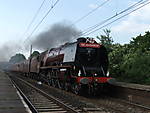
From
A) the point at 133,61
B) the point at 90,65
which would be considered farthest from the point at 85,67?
the point at 133,61

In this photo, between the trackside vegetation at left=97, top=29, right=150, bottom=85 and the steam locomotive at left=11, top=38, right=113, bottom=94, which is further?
the trackside vegetation at left=97, top=29, right=150, bottom=85

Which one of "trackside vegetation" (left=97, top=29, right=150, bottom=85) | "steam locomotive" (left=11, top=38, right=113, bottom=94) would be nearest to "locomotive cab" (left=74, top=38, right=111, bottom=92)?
"steam locomotive" (left=11, top=38, right=113, bottom=94)

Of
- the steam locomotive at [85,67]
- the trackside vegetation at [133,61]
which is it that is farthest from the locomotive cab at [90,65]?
the trackside vegetation at [133,61]

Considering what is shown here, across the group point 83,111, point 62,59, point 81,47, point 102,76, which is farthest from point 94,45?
point 83,111

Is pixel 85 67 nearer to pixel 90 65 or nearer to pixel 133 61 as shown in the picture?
pixel 90 65

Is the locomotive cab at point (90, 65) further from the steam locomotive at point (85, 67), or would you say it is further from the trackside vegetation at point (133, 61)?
the trackside vegetation at point (133, 61)

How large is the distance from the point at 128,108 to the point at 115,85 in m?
4.89

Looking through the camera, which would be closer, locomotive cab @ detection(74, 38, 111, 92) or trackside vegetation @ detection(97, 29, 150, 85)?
locomotive cab @ detection(74, 38, 111, 92)

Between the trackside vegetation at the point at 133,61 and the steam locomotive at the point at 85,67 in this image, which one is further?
the trackside vegetation at the point at 133,61

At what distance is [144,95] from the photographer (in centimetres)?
1317

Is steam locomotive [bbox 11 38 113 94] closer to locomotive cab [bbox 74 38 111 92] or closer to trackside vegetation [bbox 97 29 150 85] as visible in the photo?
locomotive cab [bbox 74 38 111 92]

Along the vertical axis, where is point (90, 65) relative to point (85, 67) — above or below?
above

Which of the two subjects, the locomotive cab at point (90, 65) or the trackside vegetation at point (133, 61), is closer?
the locomotive cab at point (90, 65)

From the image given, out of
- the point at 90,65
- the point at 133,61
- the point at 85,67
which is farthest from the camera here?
the point at 133,61
